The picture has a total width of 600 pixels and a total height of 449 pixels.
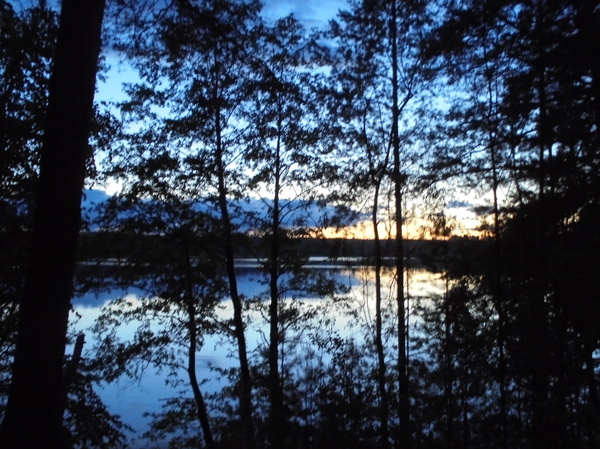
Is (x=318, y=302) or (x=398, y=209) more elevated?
(x=398, y=209)

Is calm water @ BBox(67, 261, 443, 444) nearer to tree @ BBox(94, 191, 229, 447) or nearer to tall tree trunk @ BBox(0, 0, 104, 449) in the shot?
tree @ BBox(94, 191, 229, 447)

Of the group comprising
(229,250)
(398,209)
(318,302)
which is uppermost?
(398,209)

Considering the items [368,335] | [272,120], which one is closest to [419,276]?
[368,335]

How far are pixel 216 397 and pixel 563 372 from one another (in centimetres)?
918

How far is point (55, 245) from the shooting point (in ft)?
14.0

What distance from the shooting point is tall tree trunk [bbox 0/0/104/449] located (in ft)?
13.7

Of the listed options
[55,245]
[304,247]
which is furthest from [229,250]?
[55,245]

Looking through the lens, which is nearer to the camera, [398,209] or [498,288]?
[498,288]

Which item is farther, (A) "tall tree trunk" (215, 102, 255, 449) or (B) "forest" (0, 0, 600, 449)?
(A) "tall tree trunk" (215, 102, 255, 449)

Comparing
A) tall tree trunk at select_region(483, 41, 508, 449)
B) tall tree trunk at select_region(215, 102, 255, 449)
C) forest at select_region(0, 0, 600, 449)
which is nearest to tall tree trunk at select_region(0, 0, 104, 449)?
forest at select_region(0, 0, 600, 449)

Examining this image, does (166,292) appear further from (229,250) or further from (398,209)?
(398,209)

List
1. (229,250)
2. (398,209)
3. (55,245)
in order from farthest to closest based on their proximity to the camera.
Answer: (398,209) < (229,250) < (55,245)

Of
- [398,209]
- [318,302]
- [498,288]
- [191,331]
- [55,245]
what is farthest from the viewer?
[318,302]

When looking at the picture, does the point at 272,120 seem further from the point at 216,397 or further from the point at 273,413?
the point at 273,413
